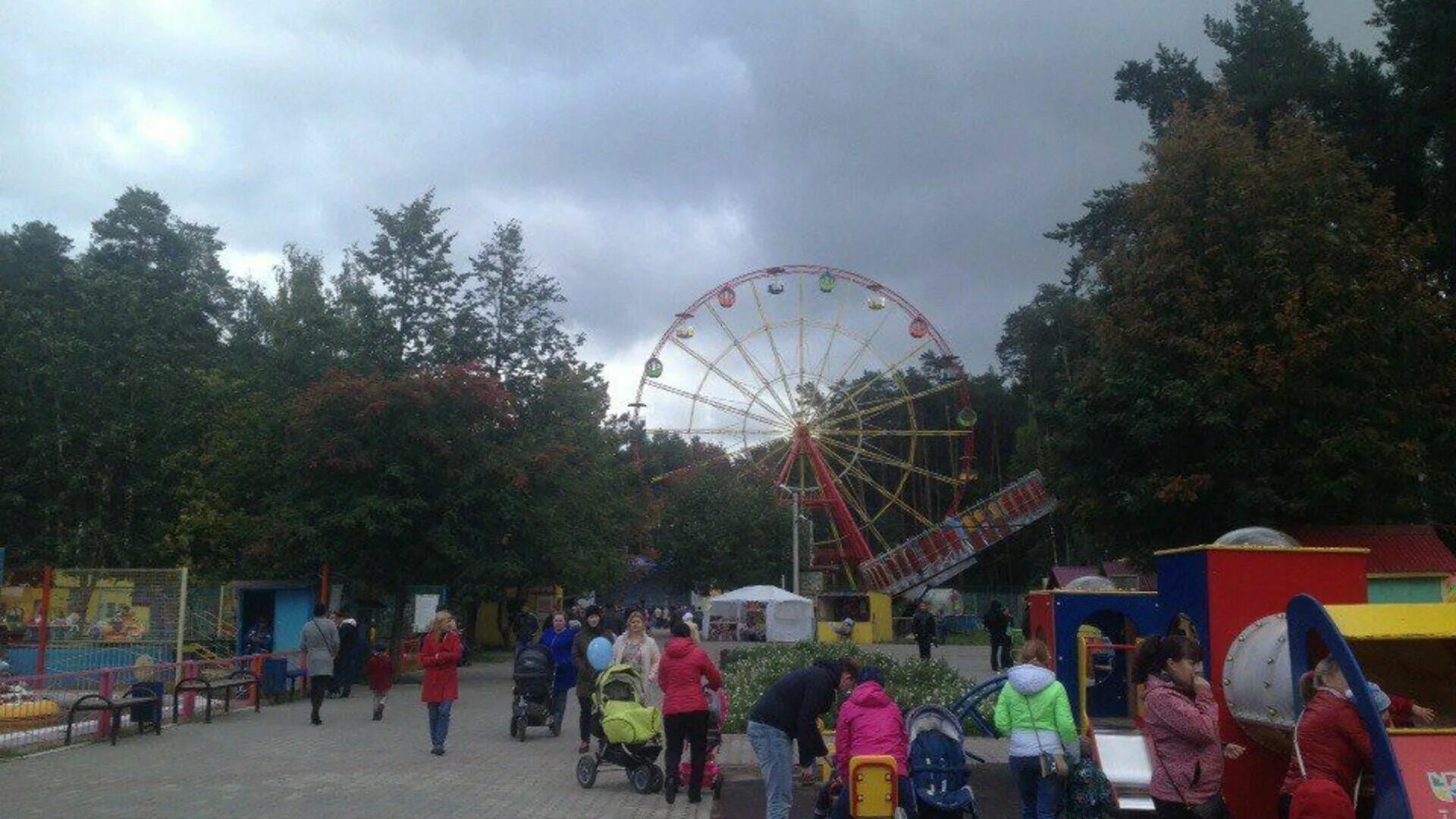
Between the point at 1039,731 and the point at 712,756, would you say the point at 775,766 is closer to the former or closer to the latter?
the point at 1039,731

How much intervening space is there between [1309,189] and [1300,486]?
6190 millimetres

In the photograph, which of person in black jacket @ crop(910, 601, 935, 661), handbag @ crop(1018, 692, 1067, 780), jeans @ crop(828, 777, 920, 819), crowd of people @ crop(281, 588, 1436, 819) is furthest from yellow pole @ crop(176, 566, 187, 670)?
person in black jacket @ crop(910, 601, 935, 661)

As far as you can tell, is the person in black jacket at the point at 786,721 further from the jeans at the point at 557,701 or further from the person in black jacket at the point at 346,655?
the person in black jacket at the point at 346,655

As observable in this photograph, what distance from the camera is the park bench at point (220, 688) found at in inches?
743

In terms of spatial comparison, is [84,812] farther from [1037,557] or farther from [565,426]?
[1037,557]

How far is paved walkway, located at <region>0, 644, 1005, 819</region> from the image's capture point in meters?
11.3

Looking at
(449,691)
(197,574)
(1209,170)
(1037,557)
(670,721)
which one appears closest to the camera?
(670,721)

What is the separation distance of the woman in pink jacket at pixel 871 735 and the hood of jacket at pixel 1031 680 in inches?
34.7

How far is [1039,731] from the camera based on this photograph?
912 cm

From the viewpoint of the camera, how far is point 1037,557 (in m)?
68.6

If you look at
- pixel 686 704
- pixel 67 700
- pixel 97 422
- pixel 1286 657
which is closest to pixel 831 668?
pixel 686 704

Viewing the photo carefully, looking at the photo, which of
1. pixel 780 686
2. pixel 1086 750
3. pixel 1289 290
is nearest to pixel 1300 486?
pixel 1289 290

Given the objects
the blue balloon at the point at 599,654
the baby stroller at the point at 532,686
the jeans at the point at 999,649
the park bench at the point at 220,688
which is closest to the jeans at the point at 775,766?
the blue balloon at the point at 599,654

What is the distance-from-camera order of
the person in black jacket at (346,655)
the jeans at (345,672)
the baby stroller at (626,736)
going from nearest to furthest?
the baby stroller at (626,736) < the person in black jacket at (346,655) < the jeans at (345,672)
